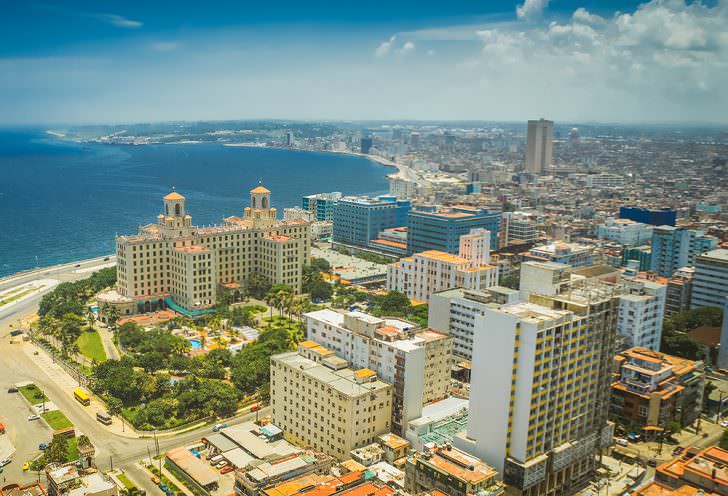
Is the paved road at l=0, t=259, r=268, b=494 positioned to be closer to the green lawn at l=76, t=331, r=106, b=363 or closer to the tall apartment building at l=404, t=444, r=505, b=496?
the green lawn at l=76, t=331, r=106, b=363

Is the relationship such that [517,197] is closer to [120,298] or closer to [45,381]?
[120,298]

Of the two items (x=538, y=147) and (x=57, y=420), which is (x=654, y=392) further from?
(x=538, y=147)

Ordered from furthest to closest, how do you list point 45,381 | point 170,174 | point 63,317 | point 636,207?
point 170,174
point 636,207
point 63,317
point 45,381

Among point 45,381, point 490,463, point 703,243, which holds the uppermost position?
point 703,243

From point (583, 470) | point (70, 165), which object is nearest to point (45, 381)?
point (583, 470)

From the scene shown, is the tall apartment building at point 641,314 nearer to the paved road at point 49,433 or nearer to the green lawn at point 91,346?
the paved road at point 49,433

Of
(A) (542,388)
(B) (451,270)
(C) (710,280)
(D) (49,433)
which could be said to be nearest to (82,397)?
(D) (49,433)
